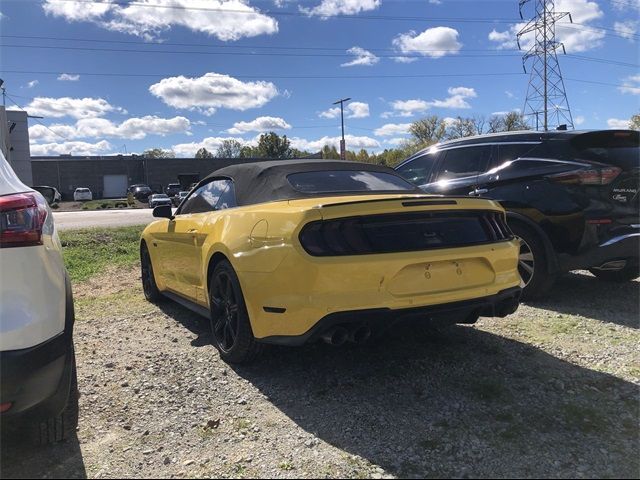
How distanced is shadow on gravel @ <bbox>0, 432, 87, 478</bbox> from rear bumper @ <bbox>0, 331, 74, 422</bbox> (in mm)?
278

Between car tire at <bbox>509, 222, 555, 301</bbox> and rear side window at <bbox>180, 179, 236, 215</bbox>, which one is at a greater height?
rear side window at <bbox>180, 179, 236, 215</bbox>

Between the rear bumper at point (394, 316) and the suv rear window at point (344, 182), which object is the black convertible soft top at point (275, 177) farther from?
the rear bumper at point (394, 316)

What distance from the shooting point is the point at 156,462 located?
2648 mm

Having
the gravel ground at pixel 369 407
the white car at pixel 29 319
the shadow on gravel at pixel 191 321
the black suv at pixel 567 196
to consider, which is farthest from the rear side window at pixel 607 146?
the white car at pixel 29 319

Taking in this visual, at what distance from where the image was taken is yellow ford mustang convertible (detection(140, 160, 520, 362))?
310cm

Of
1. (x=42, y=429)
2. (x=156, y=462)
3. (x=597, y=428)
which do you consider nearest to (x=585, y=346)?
(x=597, y=428)

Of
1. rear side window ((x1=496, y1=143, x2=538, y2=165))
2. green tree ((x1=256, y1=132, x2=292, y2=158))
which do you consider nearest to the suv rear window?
rear side window ((x1=496, y1=143, x2=538, y2=165))

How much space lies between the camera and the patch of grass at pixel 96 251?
26.8 feet

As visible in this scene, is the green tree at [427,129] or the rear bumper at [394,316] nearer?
the rear bumper at [394,316]

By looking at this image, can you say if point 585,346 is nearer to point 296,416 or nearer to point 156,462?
point 296,416

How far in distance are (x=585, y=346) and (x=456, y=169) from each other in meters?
2.81

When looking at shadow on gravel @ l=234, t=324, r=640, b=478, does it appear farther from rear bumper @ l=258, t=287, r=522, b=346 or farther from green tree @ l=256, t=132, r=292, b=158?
green tree @ l=256, t=132, r=292, b=158

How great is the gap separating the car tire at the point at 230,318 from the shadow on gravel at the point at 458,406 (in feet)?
0.63

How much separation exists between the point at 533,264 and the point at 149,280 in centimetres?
421
